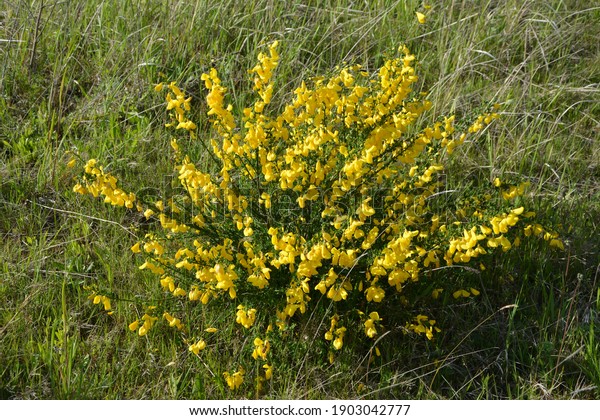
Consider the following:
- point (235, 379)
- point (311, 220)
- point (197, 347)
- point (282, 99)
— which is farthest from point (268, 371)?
point (282, 99)

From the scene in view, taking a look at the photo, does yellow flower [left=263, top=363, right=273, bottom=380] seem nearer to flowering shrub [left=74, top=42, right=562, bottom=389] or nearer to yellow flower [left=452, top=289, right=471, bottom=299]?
flowering shrub [left=74, top=42, right=562, bottom=389]

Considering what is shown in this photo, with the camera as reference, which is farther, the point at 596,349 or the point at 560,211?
the point at 560,211

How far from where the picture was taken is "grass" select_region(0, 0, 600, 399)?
9.20 ft

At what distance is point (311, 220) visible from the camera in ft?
9.43

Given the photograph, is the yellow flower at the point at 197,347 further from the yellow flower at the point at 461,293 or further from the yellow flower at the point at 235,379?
the yellow flower at the point at 461,293

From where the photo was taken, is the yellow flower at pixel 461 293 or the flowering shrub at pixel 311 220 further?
the yellow flower at pixel 461 293

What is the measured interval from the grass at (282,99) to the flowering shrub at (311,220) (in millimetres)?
136

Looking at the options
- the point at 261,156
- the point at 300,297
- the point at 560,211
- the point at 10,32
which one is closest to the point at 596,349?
Answer: the point at 560,211

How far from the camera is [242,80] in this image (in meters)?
4.12

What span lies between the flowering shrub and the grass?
0.14 meters

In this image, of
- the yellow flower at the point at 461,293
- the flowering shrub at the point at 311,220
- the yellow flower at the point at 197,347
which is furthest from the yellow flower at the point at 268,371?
the yellow flower at the point at 461,293

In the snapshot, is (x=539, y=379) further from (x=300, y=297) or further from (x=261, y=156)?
(x=261, y=156)

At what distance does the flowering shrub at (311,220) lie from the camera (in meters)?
2.70

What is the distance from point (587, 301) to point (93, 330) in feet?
6.39
